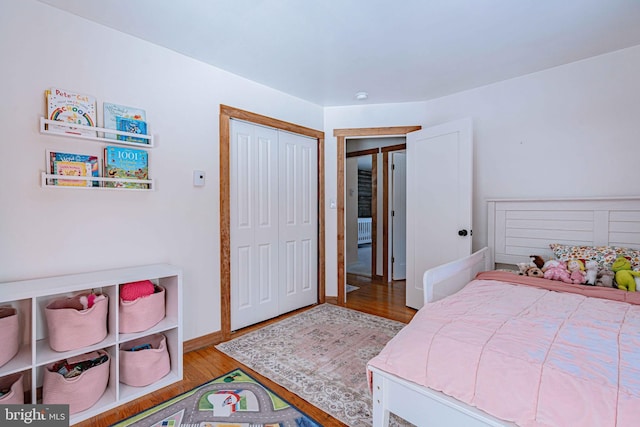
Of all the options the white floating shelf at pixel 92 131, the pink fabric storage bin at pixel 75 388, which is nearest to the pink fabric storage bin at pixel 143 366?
the pink fabric storage bin at pixel 75 388

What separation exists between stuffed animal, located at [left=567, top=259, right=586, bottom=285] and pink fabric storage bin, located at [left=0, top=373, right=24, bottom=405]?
3.40 metres

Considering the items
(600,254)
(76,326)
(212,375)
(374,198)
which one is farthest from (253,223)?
(600,254)

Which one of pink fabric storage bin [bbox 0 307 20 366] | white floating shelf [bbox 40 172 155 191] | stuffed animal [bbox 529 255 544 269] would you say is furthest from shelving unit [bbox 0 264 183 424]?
stuffed animal [bbox 529 255 544 269]

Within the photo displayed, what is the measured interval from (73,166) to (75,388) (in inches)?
49.4

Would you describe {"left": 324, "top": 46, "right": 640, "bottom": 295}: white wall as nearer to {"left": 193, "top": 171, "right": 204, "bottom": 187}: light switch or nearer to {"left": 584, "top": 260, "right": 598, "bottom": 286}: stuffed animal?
{"left": 584, "top": 260, "right": 598, "bottom": 286}: stuffed animal

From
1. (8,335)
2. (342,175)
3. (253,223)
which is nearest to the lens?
(8,335)

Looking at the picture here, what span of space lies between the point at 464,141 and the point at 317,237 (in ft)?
6.04

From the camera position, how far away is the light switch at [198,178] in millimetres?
2398

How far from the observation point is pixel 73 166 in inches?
72.2

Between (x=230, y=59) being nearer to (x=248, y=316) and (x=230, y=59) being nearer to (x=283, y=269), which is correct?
(x=283, y=269)

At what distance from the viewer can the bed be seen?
3.11 feet

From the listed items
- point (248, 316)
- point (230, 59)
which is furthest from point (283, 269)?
point (230, 59)

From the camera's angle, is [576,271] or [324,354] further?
[324,354]

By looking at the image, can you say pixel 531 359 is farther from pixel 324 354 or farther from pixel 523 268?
pixel 523 268
